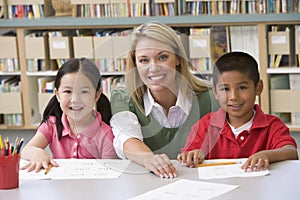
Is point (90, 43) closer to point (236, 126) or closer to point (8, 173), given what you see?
point (236, 126)

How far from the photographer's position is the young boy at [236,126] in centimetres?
207

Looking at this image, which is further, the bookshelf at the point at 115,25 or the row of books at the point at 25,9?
the row of books at the point at 25,9

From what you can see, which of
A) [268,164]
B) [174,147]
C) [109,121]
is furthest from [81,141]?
[268,164]

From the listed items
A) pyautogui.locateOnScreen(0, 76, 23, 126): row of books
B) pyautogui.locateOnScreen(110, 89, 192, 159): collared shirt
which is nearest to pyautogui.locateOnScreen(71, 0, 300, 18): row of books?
pyautogui.locateOnScreen(0, 76, 23, 126): row of books

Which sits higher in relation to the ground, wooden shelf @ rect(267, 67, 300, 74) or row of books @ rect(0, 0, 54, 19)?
row of books @ rect(0, 0, 54, 19)

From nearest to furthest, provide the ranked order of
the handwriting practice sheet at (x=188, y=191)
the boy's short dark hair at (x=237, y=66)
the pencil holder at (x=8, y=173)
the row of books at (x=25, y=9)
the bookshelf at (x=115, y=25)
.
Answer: the handwriting practice sheet at (x=188, y=191), the pencil holder at (x=8, y=173), the boy's short dark hair at (x=237, y=66), the bookshelf at (x=115, y=25), the row of books at (x=25, y=9)

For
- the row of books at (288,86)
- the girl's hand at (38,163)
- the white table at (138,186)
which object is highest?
the girl's hand at (38,163)

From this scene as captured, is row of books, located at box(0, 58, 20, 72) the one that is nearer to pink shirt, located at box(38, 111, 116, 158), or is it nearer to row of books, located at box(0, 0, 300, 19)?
row of books, located at box(0, 0, 300, 19)

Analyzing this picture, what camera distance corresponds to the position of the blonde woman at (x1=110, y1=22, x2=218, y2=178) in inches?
77.8

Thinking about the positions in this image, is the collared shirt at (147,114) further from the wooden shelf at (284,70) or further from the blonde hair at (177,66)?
the wooden shelf at (284,70)

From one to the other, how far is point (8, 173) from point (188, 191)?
20.1 inches

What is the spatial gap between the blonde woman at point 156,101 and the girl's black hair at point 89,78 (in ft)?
0.19

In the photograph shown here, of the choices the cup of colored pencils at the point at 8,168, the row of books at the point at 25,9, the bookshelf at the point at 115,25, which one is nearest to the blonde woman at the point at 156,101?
the cup of colored pencils at the point at 8,168

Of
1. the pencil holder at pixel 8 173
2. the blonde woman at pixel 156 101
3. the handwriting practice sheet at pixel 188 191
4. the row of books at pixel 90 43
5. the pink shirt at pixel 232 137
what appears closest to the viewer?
the handwriting practice sheet at pixel 188 191
